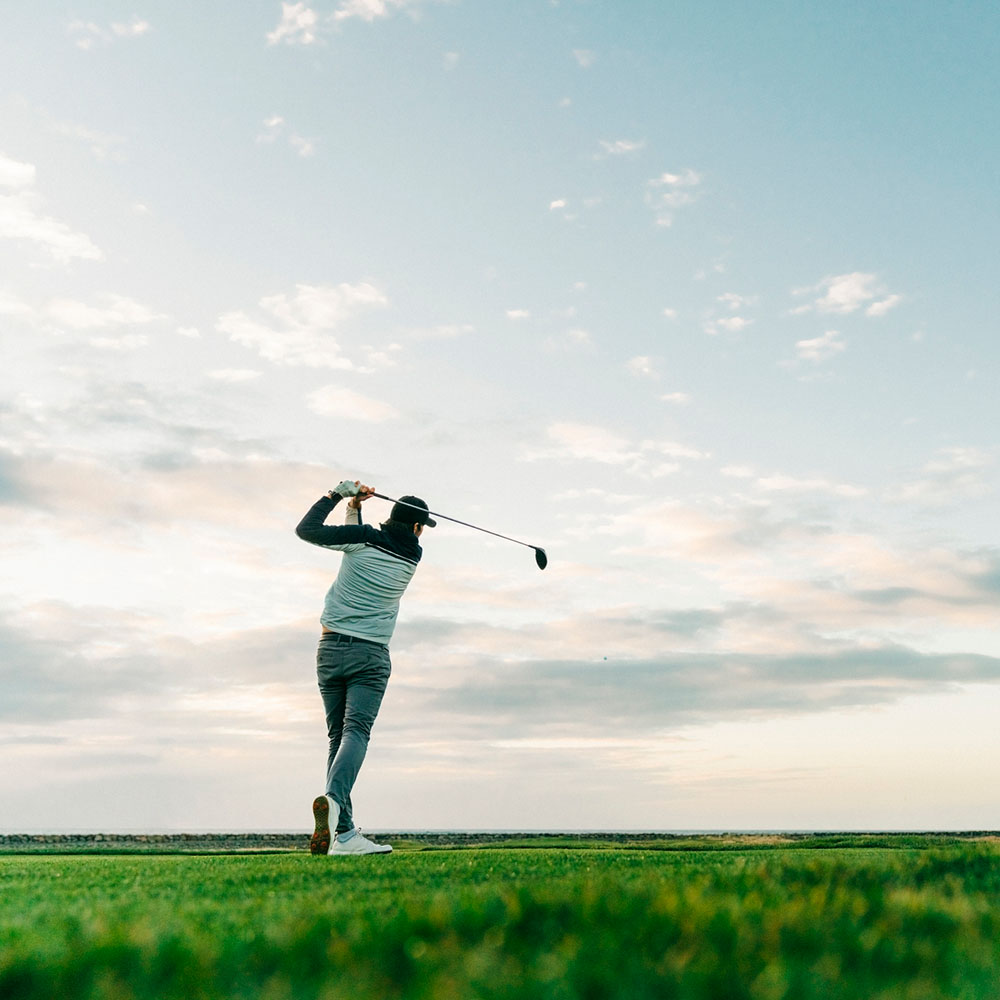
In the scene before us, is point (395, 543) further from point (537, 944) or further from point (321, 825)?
point (537, 944)

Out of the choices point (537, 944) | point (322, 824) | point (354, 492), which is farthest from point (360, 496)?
point (537, 944)

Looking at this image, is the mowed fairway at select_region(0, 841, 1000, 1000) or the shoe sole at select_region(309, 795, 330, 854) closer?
the mowed fairway at select_region(0, 841, 1000, 1000)

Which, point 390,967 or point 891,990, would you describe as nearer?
point 891,990

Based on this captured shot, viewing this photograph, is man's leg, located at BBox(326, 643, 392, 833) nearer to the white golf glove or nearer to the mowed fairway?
the white golf glove

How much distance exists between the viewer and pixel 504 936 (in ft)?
7.57

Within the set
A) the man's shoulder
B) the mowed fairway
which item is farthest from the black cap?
the mowed fairway

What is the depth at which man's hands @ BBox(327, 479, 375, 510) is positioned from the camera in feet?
29.7

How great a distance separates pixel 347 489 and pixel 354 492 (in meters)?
0.09

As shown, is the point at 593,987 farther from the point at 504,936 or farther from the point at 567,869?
the point at 567,869

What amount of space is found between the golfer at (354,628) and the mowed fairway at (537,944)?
468 centimetres

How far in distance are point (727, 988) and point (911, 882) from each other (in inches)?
94.7

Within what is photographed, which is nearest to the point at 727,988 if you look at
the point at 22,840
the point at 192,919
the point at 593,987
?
the point at 593,987

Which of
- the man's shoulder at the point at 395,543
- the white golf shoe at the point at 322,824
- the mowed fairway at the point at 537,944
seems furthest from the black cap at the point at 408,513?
the mowed fairway at the point at 537,944

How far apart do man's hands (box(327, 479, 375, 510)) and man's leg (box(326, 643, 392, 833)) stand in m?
1.47
